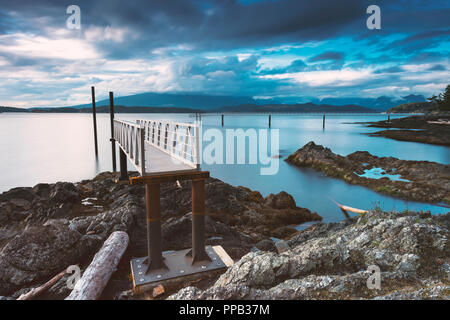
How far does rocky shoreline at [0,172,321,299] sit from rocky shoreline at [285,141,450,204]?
343 inches

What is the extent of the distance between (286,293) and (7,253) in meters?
7.28

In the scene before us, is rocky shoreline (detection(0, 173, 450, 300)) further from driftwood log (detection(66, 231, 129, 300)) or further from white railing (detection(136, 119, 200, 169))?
white railing (detection(136, 119, 200, 169))

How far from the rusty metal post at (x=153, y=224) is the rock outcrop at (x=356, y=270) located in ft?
5.32

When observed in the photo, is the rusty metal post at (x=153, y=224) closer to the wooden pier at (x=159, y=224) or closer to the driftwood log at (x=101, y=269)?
the wooden pier at (x=159, y=224)

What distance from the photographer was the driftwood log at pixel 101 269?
6.25 m

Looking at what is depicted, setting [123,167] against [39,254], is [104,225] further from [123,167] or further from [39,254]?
[123,167]

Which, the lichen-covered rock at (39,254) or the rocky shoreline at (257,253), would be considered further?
the lichen-covered rock at (39,254)

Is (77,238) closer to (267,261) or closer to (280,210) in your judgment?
(267,261)

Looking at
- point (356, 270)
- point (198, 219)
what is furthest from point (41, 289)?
point (356, 270)

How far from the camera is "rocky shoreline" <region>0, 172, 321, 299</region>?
7.49 metres

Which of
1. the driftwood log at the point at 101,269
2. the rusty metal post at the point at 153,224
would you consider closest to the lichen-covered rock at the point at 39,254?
the driftwood log at the point at 101,269

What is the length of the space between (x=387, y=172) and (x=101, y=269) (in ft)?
87.7

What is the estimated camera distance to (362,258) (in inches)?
247

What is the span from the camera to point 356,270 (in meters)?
5.95
